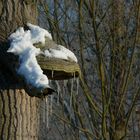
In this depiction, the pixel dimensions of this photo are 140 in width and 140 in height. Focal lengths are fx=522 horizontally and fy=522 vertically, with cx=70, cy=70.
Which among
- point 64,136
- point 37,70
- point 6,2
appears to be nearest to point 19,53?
point 37,70

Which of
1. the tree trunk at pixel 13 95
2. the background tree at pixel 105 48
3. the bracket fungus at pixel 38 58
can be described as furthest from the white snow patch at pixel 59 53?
the background tree at pixel 105 48

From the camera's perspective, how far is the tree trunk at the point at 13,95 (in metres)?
3.21

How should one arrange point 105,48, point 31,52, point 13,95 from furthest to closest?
1. point 105,48
2. point 13,95
3. point 31,52

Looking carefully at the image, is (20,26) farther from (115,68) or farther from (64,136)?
(64,136)

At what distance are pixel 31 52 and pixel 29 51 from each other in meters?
0.01

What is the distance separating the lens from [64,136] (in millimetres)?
11281

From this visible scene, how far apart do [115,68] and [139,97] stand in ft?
2.03

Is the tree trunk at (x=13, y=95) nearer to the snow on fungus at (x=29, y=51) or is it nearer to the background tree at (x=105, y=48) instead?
the snow on fungus at (x=29, y=51)

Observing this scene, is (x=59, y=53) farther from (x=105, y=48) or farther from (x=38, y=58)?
(x=105, y=48)

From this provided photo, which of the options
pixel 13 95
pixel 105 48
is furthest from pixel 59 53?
pixel 105 48

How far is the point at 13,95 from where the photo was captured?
3287 mm

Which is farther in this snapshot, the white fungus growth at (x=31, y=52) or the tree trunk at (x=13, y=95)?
the tree trunk at (x=13, y=95)

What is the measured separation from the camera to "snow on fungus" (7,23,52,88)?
9.49 ft

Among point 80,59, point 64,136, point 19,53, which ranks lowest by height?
point 64,136
